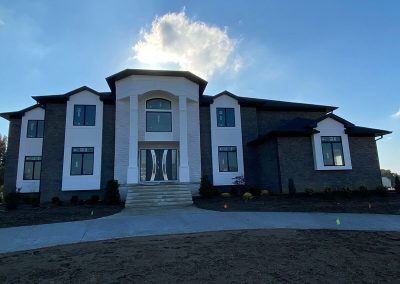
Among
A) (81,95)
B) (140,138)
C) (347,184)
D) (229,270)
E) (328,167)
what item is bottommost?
(229,270)

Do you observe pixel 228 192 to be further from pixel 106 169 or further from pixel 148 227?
pixel 148 227

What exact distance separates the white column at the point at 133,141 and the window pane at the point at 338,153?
1266 cm

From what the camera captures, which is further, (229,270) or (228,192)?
(228,192)

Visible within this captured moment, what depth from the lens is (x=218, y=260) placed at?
570 centimetres

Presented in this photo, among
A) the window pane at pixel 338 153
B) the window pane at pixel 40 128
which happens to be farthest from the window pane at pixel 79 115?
the window pane at pixel 338 153

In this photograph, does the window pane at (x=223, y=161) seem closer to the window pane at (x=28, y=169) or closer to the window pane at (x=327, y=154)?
the window pane at (x=327, y=154)

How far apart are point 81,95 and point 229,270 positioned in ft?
58.6

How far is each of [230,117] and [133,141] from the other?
292 inches

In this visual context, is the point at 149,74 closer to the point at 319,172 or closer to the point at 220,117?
the point at 220,117

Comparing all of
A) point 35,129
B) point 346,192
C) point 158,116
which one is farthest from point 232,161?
point 35,129

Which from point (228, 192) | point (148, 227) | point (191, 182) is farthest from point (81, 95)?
point (148, 227)

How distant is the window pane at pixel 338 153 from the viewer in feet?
59.0

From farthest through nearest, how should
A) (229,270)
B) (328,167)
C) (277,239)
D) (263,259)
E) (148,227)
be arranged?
(328,167) → (148,227) → (277,239) → (263,259) → (229,270)

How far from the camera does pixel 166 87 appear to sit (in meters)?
19.4
